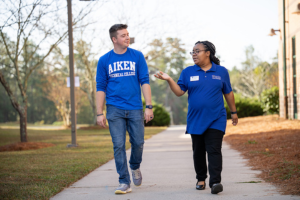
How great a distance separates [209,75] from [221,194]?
1476 millimetres

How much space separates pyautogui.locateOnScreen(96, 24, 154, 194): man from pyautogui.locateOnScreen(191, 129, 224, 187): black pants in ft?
2.37

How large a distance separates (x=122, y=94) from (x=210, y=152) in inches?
51.7

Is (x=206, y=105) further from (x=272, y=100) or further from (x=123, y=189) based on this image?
(x=272, y=100)

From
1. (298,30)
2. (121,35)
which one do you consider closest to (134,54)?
(121,35)

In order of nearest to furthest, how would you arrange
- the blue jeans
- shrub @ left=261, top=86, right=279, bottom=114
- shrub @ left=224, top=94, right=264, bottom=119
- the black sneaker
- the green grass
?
the black sneaker < the blue jeans < the green grass < shrub @ left=261, top=86, right=279, bottom=114 < shrub @ left=224, top=94, right=264, bottom=119

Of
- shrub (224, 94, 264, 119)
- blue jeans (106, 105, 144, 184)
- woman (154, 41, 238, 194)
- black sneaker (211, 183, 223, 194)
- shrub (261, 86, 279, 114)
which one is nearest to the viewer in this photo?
black sneaker (211, 183, 223, 194)

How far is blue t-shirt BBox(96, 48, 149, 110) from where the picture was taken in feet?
15.7

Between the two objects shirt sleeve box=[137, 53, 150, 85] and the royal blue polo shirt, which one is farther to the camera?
shirt sleeve box=[137, 53, 150, 85]

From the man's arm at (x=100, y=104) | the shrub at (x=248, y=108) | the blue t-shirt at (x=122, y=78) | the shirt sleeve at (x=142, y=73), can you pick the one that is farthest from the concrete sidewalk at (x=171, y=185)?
the shrub at (x=248, y=108)

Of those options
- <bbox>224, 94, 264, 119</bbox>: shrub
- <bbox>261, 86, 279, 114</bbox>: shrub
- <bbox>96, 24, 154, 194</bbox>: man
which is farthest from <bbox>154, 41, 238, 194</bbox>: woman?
<bbox>224, 94, 264, 119</bbox>: shrub

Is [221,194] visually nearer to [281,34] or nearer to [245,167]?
[245,167]

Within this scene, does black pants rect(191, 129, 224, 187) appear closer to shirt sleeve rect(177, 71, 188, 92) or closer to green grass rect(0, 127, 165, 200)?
shirt sleeve rect(177, 71, 188, 92)

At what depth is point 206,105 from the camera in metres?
4.72

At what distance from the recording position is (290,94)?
55.6 feet
